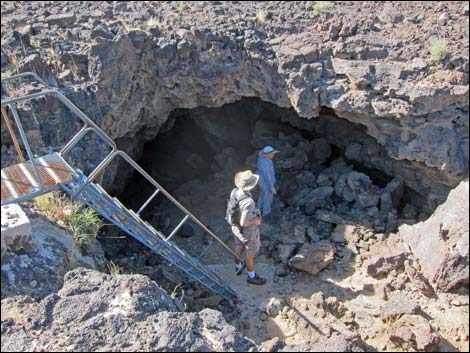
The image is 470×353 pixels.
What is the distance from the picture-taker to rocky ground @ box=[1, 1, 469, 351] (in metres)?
6.28

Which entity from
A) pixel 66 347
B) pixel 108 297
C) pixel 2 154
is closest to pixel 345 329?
pixel 108 297

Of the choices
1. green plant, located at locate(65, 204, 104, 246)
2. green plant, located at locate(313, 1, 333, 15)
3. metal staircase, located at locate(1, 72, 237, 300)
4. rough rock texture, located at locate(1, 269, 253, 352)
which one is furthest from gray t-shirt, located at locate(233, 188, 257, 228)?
green plant, located at locate(313, 1, 333, 15)

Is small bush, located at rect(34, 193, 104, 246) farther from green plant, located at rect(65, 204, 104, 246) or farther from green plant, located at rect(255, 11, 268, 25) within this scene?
green plant, located at rect(255, 11, 268, 25)

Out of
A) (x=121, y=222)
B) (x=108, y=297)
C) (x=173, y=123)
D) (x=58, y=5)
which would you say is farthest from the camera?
(x=173, y=123)

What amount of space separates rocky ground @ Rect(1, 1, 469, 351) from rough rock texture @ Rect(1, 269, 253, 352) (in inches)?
33.1

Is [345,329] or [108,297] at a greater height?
[108,297]

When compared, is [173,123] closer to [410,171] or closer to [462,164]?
[410,171]

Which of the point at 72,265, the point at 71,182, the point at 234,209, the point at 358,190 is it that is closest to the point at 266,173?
the point at 358,190

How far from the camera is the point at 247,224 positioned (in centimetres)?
645

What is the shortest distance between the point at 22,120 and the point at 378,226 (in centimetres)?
554

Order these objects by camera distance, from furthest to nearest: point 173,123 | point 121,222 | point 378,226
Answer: point 173,123
point 378,226
point 121,222

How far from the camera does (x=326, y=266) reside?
7219 mm

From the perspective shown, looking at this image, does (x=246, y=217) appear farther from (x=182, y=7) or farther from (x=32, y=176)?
(x=182, y=7)

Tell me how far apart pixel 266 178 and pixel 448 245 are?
9.96 feet
